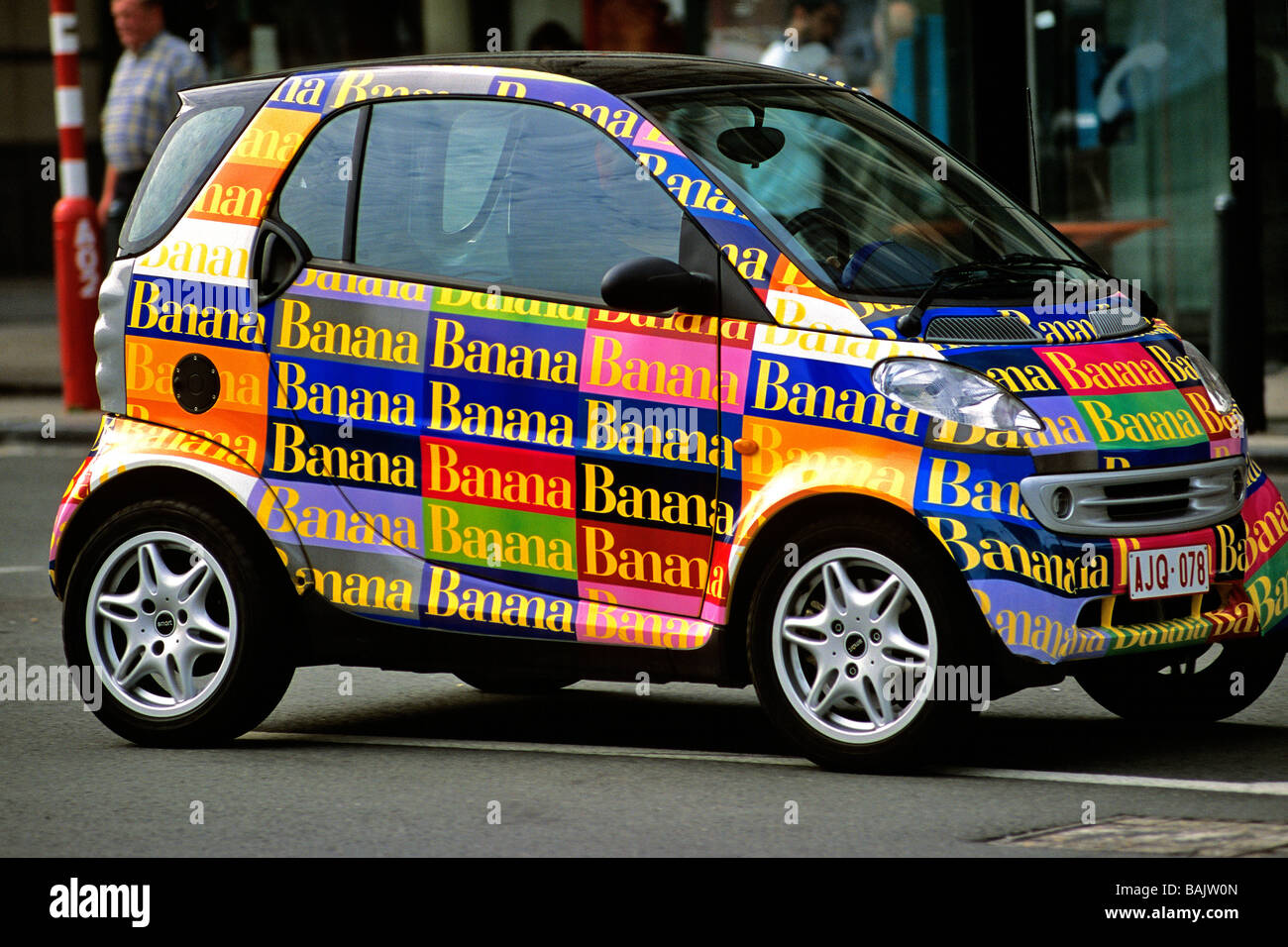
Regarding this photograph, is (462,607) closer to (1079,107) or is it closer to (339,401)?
(339,401)

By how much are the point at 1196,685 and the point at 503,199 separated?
235 centimetres

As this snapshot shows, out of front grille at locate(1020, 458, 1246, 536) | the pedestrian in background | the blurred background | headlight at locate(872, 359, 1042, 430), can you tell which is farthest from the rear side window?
the pedestrian in background

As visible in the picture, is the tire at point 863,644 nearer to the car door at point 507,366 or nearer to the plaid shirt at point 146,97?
the car door at point 507,366

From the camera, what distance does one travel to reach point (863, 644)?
589 centimetres

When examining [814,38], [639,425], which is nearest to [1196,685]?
[639,425]

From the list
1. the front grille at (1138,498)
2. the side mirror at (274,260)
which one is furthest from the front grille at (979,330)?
the side mirror at (274,260)

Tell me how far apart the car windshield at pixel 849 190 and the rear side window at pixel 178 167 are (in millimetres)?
1368

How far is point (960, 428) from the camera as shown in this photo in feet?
18.8

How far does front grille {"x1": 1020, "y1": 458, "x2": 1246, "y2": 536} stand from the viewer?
568 cm

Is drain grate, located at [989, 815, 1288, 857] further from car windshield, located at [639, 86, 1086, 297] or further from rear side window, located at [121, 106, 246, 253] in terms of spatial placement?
rear side window, located at [121, 106, 246, 253]

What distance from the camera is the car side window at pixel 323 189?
662 centimetres

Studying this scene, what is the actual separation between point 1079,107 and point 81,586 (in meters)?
11.7

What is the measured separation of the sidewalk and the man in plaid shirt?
1.68 m
